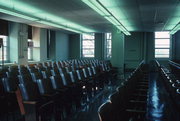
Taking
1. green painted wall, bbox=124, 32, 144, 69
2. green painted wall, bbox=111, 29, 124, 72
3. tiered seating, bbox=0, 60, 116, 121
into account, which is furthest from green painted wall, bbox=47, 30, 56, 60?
tiered seating, bbox=0, 60, 116, 121

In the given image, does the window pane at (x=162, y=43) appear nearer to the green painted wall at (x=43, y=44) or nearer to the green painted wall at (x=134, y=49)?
the green painted wall at (x=134, y=49)

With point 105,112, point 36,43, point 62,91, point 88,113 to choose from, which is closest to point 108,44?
point 36,43

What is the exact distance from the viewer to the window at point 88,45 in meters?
18.0

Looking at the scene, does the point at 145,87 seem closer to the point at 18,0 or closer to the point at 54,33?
the point at 18,0

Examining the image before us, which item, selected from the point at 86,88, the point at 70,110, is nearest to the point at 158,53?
the point at 86,88

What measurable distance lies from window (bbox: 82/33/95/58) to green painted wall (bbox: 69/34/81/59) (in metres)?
0.48

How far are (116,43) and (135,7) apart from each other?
4.07 m

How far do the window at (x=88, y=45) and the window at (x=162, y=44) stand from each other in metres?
5.67

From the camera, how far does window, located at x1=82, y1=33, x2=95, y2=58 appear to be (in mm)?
18031

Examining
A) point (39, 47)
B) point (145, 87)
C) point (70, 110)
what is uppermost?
point (39, 47)

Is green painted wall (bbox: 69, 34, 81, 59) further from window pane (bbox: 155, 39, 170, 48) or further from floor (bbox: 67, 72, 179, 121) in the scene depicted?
floor (bbox: 67, 72, 179, 121)

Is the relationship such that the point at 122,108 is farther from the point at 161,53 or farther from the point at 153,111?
the point at 161,53

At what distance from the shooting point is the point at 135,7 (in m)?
7.15

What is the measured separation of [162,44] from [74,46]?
7.89 m
